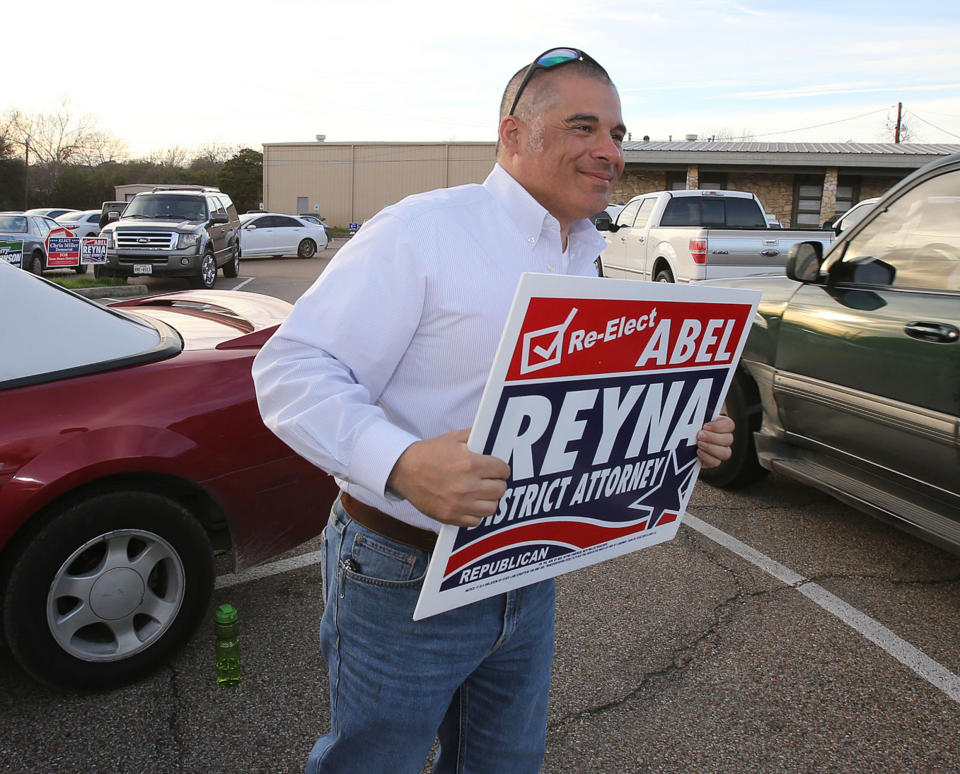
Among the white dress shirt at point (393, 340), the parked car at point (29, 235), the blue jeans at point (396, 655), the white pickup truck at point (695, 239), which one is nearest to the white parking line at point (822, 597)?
the blue jeans at point (396, 655)

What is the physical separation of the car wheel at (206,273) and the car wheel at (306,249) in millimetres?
9206

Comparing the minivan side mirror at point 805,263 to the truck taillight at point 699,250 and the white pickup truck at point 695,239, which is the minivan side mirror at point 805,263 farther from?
the truck taillight at point 699,250

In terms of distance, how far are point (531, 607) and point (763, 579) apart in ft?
8.00

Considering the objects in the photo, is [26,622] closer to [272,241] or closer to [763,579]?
[763,579]

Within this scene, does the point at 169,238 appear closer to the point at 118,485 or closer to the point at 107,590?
the point at 118,485

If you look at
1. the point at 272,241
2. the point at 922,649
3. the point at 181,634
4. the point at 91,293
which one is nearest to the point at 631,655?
the point at 922,649

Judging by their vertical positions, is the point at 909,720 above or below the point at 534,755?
below

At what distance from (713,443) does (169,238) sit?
50.0 feet

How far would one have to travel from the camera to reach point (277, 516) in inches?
122

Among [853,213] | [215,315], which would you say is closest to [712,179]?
[853,213]

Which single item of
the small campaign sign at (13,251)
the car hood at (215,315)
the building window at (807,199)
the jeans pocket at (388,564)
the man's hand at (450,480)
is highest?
the building window at (807,199)

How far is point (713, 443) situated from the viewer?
1.74 metres

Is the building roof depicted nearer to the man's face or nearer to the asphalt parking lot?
the asphalt parking lot

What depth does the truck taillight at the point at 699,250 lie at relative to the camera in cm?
1112
